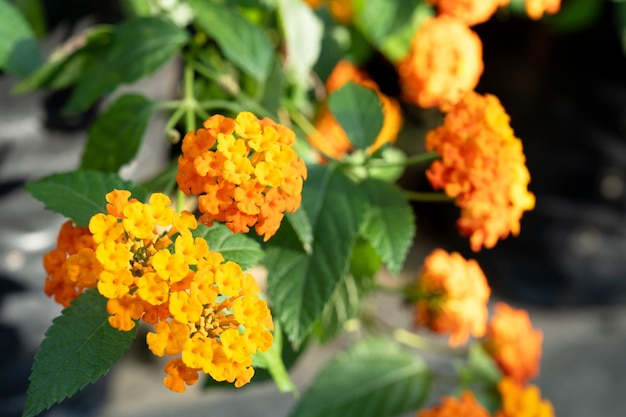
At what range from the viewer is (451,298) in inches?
37.0

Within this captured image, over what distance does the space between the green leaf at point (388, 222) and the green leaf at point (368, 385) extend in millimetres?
262

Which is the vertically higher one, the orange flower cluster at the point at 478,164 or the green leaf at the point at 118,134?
the orange flower cluster at the point at 478,164

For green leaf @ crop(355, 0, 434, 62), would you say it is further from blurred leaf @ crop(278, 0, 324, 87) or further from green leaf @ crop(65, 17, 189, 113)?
green leaf @ crop(65, 17, 189, 113)

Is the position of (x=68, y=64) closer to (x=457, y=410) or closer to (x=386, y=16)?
(x=386, y=16)

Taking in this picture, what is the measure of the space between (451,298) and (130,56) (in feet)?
1.52

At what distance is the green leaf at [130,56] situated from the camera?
75 centimetres

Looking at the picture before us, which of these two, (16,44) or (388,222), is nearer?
(388,222)

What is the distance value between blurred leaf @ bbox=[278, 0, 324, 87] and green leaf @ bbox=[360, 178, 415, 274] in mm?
254

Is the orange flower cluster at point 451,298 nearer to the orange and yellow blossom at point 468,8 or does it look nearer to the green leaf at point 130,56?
the orange and yellow blossom at point 468,8

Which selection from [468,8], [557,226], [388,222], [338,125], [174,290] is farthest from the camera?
[557,226]

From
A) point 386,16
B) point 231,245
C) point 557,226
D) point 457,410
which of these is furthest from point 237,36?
point 557,226

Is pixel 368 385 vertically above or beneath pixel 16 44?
beneath

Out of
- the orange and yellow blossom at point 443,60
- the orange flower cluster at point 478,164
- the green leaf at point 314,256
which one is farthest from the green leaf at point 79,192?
the orange and yellow blossom at point 443,60

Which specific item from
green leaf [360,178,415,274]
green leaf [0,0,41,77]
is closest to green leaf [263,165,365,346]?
green leaf [360,178,415,274]
